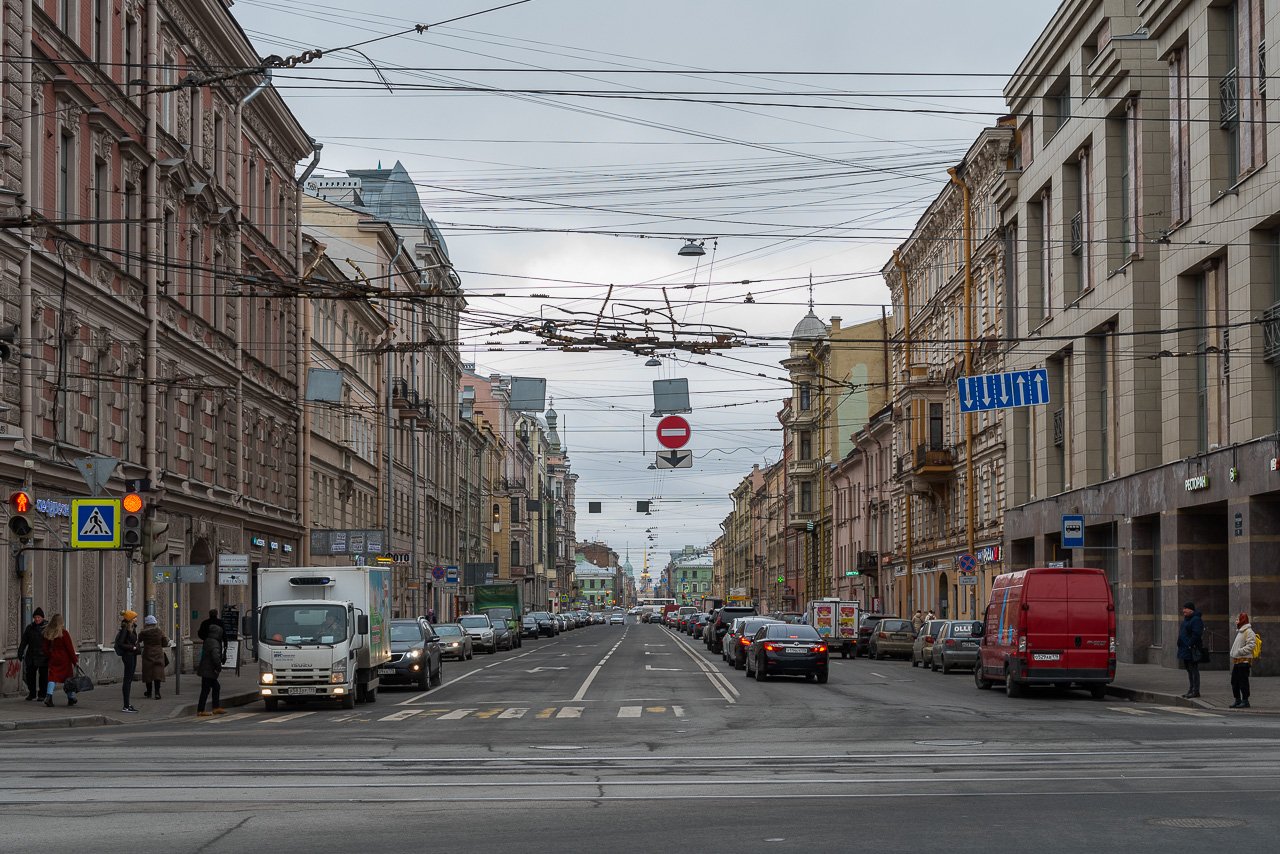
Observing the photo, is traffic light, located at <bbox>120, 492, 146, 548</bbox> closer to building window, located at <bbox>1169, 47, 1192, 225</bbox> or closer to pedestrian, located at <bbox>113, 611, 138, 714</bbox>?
pedestrian, located at <bbox>113, 611, 138, 714</bbox>

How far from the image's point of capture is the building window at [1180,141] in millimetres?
37688

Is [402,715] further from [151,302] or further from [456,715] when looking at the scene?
[151,302]

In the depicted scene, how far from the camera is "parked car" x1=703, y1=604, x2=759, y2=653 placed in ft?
199

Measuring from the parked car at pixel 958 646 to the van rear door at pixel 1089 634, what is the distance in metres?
12.4

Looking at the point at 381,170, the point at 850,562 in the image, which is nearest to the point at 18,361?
the point at 381,170

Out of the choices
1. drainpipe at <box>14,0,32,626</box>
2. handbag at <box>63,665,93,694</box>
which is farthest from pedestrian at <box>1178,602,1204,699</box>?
drainpipe at <box>14,0,32,626</box>

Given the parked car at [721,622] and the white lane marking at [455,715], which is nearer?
the white lane marking at [455,715]

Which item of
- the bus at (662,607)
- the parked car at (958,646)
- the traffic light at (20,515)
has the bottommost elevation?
the bus at (662,607)

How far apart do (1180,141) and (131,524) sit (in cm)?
2539

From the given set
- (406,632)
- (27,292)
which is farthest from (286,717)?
(406,632)

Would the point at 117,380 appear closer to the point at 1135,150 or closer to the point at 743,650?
the point at 743,650

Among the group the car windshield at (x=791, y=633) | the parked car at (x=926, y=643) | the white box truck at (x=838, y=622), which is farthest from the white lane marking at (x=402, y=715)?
the white box truck at (x=838, y=622)

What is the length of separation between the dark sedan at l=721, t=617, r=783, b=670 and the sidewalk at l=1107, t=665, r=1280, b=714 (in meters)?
9.43

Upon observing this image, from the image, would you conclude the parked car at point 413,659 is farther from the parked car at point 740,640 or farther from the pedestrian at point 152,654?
the parked car at point 740,640
